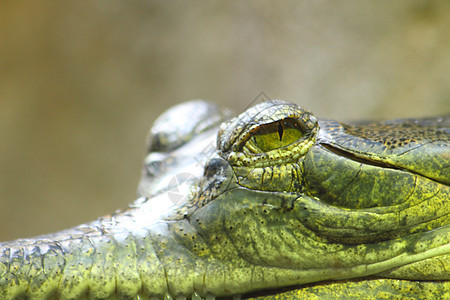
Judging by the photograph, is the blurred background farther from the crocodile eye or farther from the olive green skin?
the crocodile eye

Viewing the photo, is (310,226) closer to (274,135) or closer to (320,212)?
(320,212)

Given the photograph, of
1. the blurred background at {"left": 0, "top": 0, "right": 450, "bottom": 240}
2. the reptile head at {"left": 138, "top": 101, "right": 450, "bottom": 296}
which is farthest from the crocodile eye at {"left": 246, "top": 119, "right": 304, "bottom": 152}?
the blurred background at {"left": 0, "top": 0, "right": 450, "bottom": 240}

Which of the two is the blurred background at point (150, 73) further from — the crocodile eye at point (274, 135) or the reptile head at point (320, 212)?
the crocodile eye at point (274, 135)

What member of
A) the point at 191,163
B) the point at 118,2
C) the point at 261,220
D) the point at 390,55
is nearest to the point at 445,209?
the point at 261,220

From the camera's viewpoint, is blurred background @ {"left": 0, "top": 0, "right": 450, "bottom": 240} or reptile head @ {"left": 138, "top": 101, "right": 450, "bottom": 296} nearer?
reptile head @ {"left": 138, "top": 101, "right": 450, "bottom": 296}

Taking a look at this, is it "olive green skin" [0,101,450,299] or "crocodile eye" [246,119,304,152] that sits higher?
"crocodile eye" [246,119,304,152]

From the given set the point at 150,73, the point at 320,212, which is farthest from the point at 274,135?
the point at 150,73
